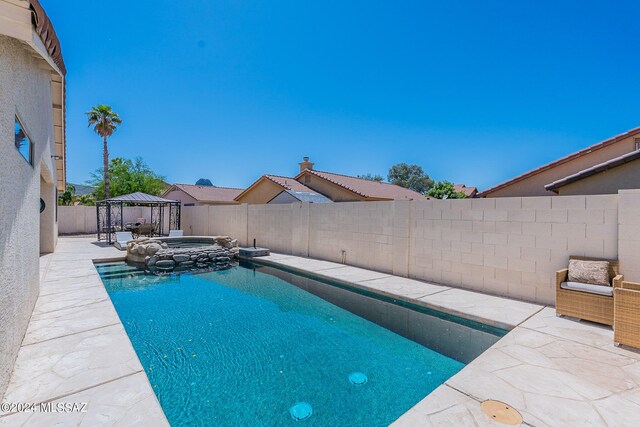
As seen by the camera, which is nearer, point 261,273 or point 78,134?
point 261,273

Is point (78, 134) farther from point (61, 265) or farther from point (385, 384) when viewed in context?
point (385, 384)

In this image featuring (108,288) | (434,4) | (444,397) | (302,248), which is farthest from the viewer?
(302,248)

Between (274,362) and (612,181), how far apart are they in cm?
982

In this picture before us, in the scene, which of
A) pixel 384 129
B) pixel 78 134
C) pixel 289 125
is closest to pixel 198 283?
pixel 289 125

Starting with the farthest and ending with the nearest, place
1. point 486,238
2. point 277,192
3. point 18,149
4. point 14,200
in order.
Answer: point 277,192
point 486,238
point 18,149
point 14,200

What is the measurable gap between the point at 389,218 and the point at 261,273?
5.24 metres

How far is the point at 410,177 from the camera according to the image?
51.9m

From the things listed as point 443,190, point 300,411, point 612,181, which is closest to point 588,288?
point 612,181

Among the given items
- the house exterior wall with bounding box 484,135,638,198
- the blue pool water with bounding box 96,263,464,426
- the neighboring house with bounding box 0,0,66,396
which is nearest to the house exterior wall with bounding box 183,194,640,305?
the blue pool water with bounding box 96,263,464,426

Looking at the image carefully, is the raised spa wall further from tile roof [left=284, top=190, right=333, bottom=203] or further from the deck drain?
the deck drain

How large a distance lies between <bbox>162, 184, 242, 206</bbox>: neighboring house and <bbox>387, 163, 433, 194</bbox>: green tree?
102 ft

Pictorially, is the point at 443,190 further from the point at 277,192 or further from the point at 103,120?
the point at 103,120

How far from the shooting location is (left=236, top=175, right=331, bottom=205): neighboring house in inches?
757

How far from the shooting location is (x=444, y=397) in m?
3.26
